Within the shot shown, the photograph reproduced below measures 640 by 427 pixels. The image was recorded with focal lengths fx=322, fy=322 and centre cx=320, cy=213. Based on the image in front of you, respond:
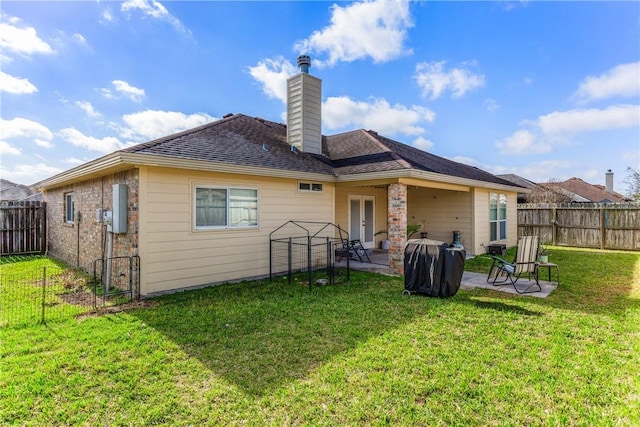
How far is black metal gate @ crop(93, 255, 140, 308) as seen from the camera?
19.3 ft

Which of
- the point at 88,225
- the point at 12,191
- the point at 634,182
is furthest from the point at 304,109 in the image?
the point at 12,191

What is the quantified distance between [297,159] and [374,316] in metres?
5.39

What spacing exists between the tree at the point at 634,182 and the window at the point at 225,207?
2011 centimetres

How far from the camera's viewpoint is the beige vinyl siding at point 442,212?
11.3 metres

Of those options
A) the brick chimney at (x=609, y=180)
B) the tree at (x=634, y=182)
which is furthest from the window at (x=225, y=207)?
the brick chimney at (x=609, y=180)

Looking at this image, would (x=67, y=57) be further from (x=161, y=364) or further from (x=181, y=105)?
(x=161, y=364)

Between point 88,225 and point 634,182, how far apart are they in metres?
24.3

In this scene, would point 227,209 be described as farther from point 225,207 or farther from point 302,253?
point 302,253

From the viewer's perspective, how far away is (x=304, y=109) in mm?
10148

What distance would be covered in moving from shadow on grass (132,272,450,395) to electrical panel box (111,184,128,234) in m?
1.63

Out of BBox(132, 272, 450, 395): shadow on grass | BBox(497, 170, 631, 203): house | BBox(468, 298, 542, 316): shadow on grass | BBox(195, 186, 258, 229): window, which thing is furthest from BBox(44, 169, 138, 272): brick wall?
BBox(497, 170, 631, 203): house

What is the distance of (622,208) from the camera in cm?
1258

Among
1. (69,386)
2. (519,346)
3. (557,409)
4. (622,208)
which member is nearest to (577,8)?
(622,208)

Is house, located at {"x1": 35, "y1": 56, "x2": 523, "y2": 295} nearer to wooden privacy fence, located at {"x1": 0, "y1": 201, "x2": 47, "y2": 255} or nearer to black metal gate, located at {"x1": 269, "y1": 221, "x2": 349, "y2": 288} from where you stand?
black metal gate, located at {"x1": 269, "y1": 221, "x2": 349, "y2": 288}
